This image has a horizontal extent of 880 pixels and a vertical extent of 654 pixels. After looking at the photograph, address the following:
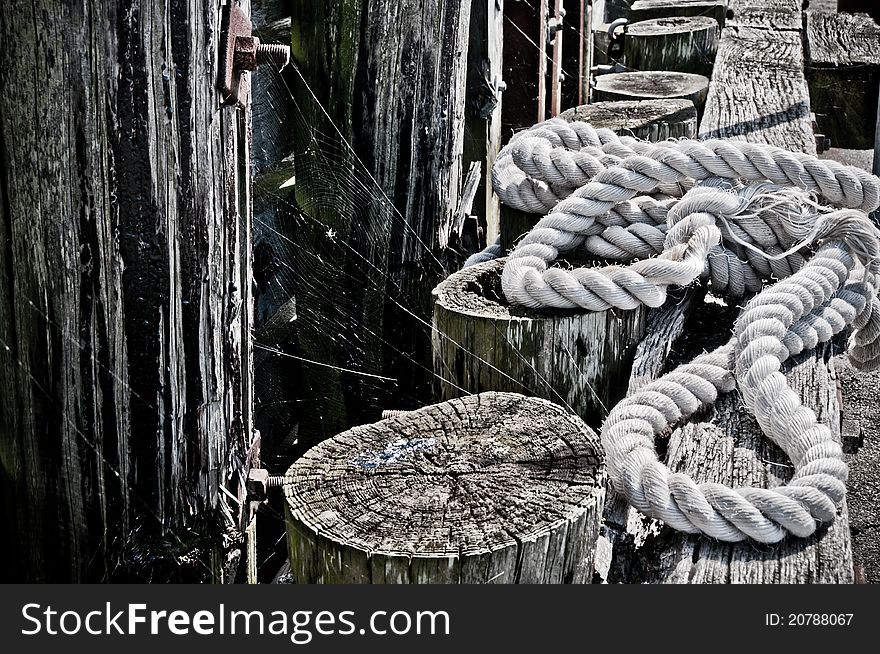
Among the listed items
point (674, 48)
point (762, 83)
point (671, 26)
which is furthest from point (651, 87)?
point (671, 26)

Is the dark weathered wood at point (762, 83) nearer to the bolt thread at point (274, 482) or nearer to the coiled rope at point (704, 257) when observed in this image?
the coiled rope at point (704, 257)

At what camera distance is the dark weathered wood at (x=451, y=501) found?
145cm

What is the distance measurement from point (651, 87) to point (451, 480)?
2.91 m

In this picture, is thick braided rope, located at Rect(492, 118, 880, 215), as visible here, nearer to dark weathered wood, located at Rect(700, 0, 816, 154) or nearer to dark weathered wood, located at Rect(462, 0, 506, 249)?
dark weathered wood, located at Rect(462, 0, 506, 249)

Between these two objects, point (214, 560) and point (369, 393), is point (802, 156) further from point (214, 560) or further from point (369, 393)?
point (214, 560)

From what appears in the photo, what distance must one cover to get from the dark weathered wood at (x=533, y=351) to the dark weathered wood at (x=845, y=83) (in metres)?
3.80

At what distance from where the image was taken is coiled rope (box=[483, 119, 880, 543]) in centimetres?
187

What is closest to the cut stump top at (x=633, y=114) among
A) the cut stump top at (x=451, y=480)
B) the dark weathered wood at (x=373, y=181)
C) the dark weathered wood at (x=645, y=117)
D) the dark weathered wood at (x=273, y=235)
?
the dark weathered wood at (x=645, y=117)

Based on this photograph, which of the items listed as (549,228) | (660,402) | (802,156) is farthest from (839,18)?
(660,402)

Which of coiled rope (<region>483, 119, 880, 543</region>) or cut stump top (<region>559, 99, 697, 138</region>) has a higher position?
cut stump top (<region>559, 99, 697, 138</region>)

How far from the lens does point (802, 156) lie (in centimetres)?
263

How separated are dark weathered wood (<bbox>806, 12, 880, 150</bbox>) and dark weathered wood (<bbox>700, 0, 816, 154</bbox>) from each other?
0.16m

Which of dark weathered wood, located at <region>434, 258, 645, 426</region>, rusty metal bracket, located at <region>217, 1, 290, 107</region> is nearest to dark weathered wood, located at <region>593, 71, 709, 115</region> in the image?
dark weathered wood, located at <region>434, 258, 645, 426</region>

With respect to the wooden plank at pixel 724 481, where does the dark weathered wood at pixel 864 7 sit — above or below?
above
